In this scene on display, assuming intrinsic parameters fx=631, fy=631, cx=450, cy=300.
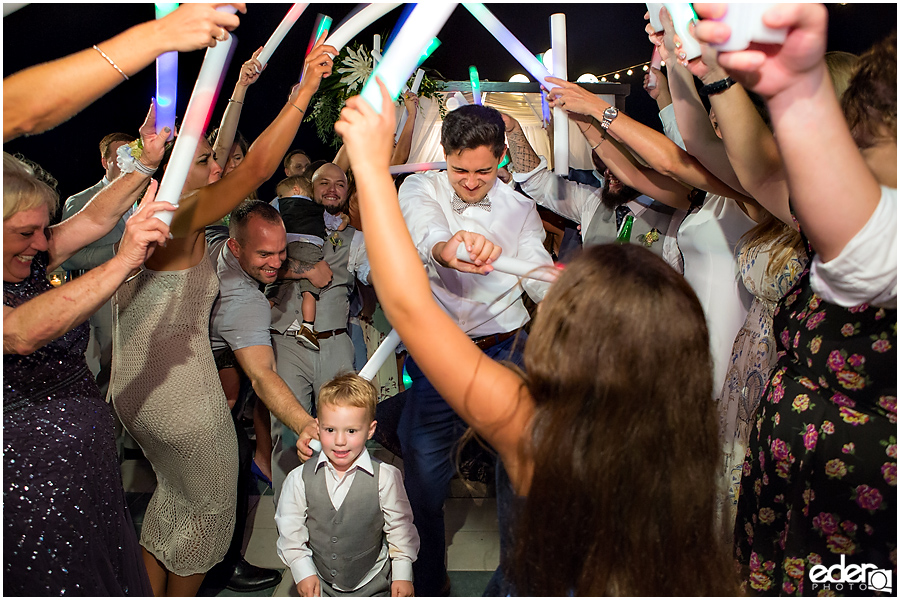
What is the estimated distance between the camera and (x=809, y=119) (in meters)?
0.83

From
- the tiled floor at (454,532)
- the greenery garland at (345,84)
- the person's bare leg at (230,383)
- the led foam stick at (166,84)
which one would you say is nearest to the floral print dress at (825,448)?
the tiled floor at (454,532)

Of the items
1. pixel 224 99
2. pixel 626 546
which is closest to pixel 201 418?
pixel 626 546

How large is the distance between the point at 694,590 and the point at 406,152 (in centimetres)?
302

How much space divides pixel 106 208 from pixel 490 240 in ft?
3.97

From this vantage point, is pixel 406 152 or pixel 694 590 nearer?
pixel 694 590

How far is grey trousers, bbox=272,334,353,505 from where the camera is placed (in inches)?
108

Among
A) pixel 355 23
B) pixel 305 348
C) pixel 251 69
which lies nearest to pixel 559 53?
pixel 355 23

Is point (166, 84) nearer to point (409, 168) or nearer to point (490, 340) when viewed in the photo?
point (490, 340)

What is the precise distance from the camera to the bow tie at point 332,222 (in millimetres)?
3464

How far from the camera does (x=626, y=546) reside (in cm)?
101

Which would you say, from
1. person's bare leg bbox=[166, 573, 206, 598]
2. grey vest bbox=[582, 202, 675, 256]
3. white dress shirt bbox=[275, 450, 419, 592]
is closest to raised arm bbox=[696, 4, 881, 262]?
white dress shirt bbox=[275, 450, 419, 592]

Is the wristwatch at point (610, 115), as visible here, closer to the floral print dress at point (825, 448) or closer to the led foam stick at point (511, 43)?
the led foam stick at point (511, 43)

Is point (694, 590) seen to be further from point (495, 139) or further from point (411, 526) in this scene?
point (495, 139)

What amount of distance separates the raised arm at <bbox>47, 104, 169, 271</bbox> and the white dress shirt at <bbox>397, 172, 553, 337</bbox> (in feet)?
2.87
